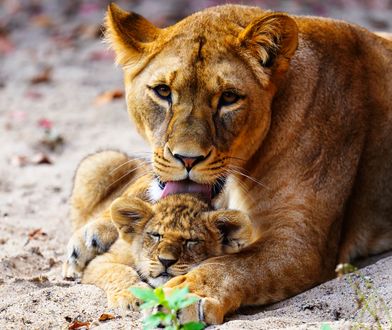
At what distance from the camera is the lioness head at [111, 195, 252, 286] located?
176 inches

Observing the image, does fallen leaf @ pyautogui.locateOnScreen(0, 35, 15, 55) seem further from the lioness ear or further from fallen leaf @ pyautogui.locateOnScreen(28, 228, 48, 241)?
the lioness ear

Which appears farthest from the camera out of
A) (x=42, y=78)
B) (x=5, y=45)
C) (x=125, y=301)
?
(x=5, y=45)

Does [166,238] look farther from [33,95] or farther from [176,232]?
[33,95]

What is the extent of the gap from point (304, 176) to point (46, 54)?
227 inches

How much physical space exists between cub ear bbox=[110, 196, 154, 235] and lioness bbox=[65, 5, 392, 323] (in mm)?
133

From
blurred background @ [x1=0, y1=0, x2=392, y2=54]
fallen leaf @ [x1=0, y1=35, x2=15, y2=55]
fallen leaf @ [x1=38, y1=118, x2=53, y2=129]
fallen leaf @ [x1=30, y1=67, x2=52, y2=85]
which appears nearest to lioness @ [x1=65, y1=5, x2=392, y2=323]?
fallen leaf @ [x1=38, y1=118, x2=53, y2=129]

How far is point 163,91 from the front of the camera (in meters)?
4.80

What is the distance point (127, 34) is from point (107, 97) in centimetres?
383

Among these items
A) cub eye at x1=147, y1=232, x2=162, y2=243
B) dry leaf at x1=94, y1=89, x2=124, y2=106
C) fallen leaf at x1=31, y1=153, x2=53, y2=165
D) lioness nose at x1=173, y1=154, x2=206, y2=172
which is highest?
lioness nose at x1=173, y1=154, x2=206, y2=172

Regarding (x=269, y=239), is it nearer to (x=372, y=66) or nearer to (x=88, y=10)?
(x=372, y=66)

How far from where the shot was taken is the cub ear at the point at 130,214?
4.69m

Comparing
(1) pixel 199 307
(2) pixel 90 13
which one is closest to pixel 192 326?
(1) pixel 199 307

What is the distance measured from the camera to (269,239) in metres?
→ 4.71

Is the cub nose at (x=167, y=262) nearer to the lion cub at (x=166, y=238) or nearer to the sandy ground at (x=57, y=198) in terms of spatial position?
the lion cub at (x=166, y=238)
